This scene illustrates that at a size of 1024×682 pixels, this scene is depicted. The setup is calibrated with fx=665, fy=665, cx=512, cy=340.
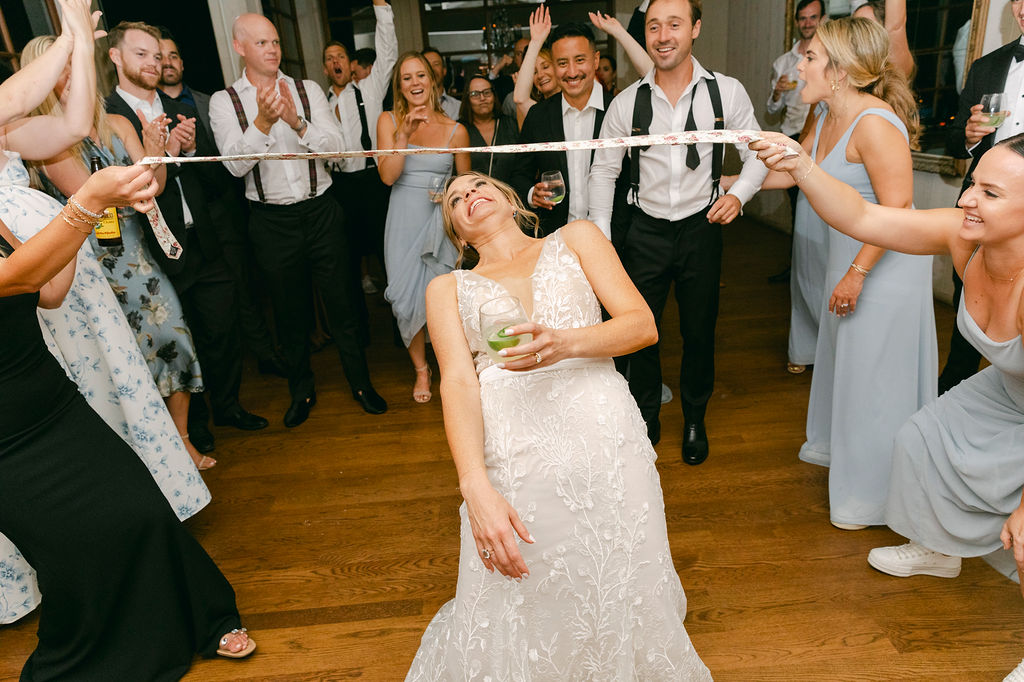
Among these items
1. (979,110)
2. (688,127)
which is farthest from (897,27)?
(688,127)

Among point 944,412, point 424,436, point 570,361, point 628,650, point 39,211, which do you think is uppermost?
point 39,211

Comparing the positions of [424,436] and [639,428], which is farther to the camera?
[424,436]

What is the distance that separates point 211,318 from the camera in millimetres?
3051

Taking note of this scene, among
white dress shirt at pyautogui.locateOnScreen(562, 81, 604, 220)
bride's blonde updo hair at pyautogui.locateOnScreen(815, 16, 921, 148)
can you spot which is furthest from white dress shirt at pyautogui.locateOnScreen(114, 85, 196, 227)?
bride's blonde updo hair at pyautogui.locateOnScreen(815, 16, 921, 148)

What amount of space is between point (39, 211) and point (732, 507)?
98.2 inches

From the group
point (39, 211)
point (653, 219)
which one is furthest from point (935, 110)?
point (39, 211)

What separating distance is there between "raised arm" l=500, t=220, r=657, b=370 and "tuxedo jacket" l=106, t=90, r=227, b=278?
1817mm

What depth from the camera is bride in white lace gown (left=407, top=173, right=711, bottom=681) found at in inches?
59.5

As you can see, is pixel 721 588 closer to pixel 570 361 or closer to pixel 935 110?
pixel 570 361

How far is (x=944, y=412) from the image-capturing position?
1.92 m

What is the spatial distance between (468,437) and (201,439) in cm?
217

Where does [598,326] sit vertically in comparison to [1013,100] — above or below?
below

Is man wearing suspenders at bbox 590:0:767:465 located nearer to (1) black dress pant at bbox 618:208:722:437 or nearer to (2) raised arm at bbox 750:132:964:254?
(1) black dress pant at bbox 618:208:722:437

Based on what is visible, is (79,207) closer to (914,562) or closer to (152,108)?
(152,108)
